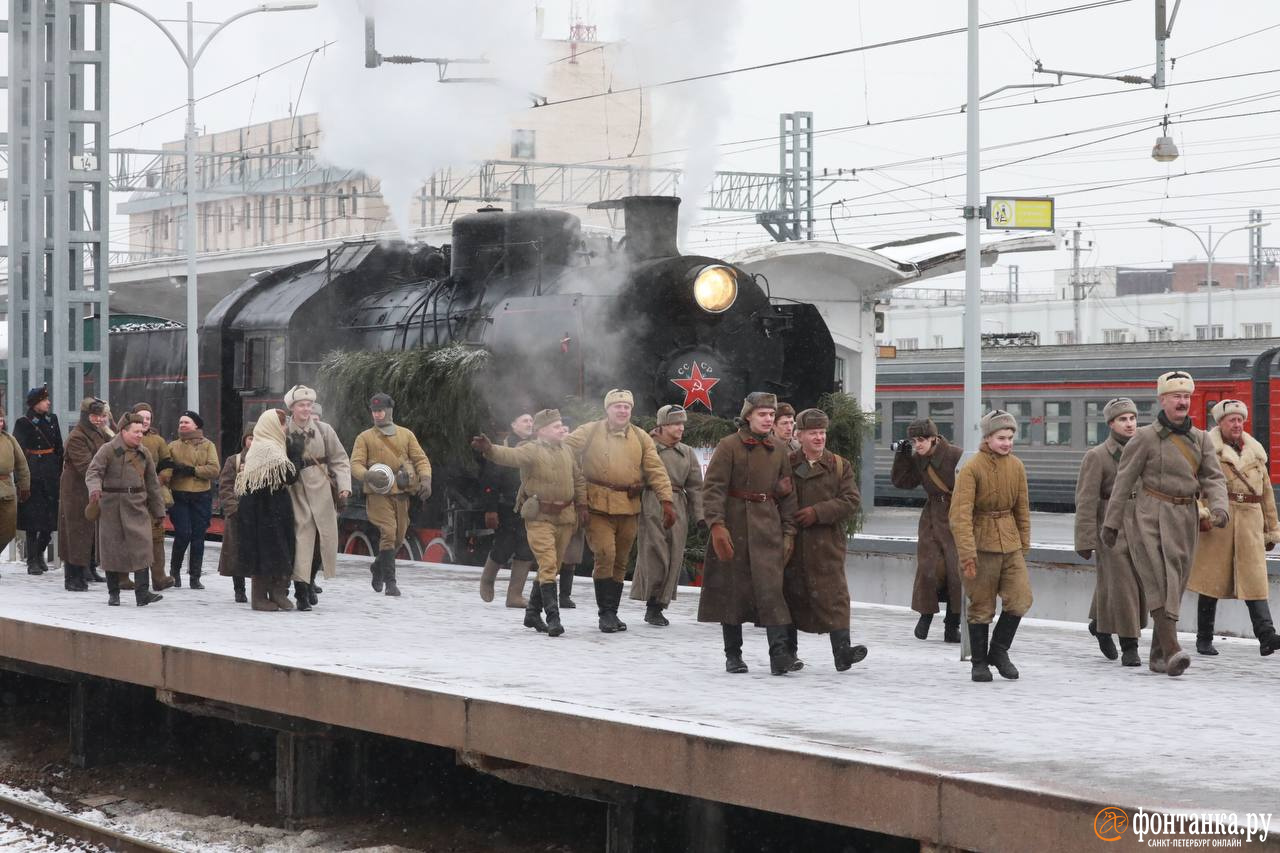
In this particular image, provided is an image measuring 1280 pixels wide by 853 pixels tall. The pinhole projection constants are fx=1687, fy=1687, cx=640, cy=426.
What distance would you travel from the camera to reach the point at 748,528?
31.1ft

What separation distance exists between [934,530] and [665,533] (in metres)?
1.87

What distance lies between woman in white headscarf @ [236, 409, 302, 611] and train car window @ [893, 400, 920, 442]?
20807mm

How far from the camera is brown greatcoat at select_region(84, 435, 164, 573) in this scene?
42.4ft

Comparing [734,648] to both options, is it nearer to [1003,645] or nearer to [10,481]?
[1003,645]

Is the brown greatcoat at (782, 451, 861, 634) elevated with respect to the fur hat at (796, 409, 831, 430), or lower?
lower

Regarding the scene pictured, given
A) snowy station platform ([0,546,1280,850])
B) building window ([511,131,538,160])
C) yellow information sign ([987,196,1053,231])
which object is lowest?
snowy station platform ([0,546,1280,850])

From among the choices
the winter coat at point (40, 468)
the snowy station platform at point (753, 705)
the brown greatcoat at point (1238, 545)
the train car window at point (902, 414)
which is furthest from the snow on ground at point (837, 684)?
the train car window at point (902, 414)

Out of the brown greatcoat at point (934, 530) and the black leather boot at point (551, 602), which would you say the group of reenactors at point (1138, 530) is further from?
the black leather boot at point (551, 602)

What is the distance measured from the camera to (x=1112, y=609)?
10109 millimetres

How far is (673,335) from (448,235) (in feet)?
31.0

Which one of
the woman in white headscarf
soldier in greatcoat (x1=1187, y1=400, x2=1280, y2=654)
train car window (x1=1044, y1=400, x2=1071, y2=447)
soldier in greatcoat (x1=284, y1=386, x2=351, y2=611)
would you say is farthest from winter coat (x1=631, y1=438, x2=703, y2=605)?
train car window (x1=1044, y1=400, x2=1071, y2=447)

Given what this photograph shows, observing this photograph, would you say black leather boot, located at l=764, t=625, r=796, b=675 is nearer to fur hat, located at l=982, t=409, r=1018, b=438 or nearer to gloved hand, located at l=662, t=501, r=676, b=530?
fur hat, located at l=982, t=409, r=1018, b=438

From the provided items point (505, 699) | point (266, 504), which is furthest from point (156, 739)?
point (505, 699)

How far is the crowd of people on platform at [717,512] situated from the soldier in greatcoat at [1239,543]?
14 mm
